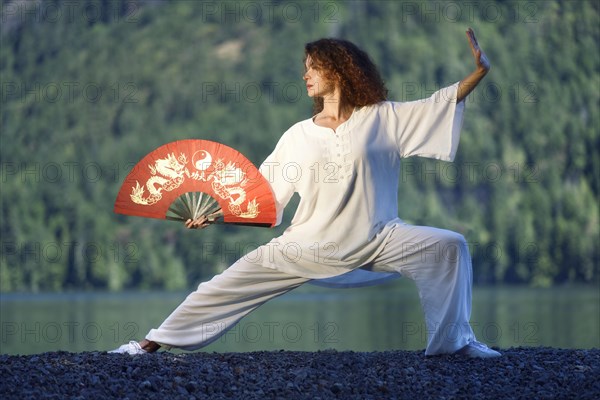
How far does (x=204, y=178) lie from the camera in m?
5.00

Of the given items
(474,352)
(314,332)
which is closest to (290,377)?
(474,352)

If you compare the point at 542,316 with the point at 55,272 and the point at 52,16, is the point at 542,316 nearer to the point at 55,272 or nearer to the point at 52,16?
the point at 55,272

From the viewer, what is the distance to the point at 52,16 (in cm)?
5666

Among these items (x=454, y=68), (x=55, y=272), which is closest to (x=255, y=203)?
(x=55, y=272)

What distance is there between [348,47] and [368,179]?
625 millimetres

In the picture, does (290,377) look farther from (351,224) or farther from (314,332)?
(314,332)

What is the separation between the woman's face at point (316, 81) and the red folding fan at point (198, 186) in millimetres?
461

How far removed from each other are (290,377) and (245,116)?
46567mm

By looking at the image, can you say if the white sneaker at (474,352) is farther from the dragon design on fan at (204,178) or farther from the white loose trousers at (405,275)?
the dragon design on fan at (204,178)

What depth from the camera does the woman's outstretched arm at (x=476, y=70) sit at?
4.73m

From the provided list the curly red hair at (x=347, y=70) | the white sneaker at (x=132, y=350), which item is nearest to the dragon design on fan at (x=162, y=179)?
the white sneaker at (x=132, y=350)

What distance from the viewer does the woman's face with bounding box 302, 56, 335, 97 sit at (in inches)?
198

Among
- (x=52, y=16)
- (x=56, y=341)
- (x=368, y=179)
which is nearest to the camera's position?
(x=368, y=179)

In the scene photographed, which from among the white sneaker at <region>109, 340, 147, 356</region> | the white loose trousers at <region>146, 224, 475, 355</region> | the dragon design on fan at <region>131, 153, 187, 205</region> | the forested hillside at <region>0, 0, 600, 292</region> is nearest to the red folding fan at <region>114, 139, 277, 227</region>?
the dragon design on fan at <region>131, 153, 187, 205</region>
